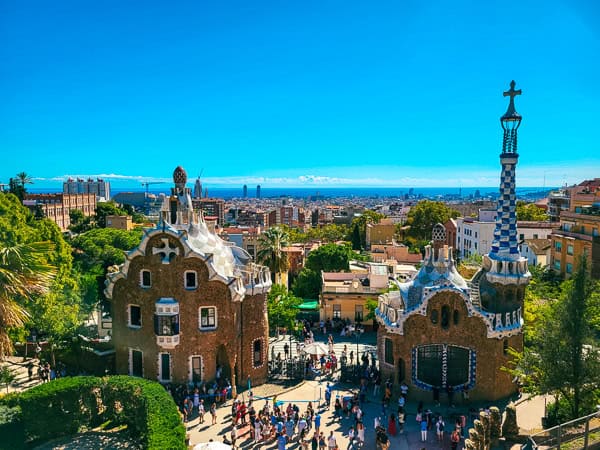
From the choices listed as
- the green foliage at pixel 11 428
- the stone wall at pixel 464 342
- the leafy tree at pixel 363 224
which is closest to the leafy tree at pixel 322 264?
the stone wall at pixel 464 342

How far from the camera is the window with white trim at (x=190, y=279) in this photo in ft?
97.8

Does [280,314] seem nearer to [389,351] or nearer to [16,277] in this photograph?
[389,351]

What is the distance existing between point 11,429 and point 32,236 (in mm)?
18107

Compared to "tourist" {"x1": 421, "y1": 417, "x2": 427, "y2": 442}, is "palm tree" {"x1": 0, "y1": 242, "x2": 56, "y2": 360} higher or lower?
higher

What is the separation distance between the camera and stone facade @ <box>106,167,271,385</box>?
1166 inches

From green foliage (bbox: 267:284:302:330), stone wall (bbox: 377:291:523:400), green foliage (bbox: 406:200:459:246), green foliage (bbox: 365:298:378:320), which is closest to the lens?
stone wall (bbox: 377:291:523:400)

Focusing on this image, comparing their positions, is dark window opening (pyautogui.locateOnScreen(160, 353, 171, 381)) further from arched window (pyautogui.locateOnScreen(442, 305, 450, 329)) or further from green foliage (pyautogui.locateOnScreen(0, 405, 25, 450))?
arched window (pyautogui.locateOnScreen(442, 305, 450, 329))

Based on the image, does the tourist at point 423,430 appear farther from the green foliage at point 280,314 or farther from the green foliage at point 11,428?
the green foliage at point 11,428

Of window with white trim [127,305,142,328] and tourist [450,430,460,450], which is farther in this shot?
window with white trim [127,305,142,328]

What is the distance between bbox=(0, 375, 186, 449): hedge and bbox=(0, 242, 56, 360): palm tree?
3006 millimetres

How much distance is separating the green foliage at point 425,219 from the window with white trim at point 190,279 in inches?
2480

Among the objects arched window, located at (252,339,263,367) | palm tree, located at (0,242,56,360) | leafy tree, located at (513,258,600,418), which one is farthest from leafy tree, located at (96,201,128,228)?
leafy tree, located at (513,258,600,418)

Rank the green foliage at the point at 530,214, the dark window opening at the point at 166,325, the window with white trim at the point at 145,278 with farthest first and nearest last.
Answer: the green foliage at the point at 530,214 → the window with white trim at the point at 145,278 → the dark window opening at the point at 166,325

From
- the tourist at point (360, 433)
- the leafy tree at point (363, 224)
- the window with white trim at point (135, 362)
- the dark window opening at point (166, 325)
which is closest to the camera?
the tourist at point (360, 433)
